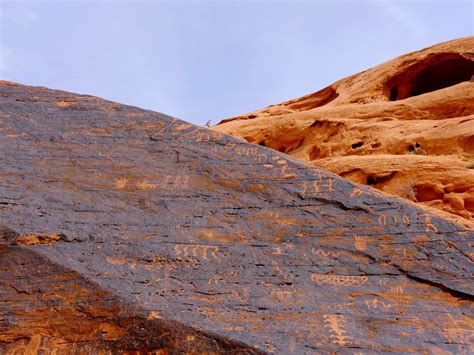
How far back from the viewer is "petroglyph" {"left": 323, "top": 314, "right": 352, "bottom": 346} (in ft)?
18.5

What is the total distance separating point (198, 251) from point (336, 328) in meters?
1.83

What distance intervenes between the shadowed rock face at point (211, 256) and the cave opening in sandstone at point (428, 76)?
9159mm

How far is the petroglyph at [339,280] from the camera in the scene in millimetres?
6250

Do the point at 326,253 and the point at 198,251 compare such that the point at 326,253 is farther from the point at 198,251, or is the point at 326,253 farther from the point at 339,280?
the point at 198,251

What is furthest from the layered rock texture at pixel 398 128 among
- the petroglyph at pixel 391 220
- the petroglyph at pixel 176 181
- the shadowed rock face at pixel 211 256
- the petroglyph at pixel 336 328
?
the petroglyph at pixel 176 181

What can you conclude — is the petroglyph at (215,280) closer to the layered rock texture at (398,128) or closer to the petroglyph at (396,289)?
the petroglyph at (396,289)

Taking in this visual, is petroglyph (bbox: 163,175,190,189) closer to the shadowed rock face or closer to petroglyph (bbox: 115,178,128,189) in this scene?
the shadowed rock face

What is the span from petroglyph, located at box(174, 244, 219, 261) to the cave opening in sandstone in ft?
34.3

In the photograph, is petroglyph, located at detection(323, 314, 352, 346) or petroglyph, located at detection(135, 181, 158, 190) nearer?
petroglyph, located at detection(323, 314, 352, 346)

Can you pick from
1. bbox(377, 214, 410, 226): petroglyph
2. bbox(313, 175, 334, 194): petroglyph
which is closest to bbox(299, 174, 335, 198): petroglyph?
bbox(313, 175, 334, 194): petroglyph

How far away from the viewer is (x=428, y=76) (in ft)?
52.7

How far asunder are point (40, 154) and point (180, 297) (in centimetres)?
334

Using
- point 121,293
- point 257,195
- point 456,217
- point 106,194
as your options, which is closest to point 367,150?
point 456,217

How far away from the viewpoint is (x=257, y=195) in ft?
23.9
